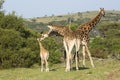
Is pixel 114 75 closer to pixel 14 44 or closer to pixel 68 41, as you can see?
pixel 68 41

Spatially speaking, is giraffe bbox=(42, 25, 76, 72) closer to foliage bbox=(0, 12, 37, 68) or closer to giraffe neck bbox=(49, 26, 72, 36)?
giraffe neck bbox=(49, 26, 72, 36)

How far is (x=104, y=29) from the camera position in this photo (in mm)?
62844

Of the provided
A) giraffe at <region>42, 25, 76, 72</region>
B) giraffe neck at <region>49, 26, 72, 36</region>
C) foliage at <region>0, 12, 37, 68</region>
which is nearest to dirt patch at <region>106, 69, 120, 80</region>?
giraffe at <region>42, 25, 76, 72</region>

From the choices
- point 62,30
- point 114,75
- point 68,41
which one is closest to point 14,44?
point 62,30

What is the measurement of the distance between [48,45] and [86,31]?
13.7 metres

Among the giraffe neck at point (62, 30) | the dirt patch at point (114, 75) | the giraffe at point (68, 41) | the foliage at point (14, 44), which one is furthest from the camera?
the foliage at point (14, 44)

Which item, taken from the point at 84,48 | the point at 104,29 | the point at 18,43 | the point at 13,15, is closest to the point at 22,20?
the point at 13,15

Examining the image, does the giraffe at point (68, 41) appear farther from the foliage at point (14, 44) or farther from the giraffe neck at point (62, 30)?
the foliage at point (14, 44)

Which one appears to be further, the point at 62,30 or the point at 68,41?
the point at 62,30

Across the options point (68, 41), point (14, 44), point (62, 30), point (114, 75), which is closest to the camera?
point (114, 75)

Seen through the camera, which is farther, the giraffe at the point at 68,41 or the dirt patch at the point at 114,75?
the giraffe at the point at 68,41

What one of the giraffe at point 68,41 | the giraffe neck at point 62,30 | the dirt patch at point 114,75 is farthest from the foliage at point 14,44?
the dirt patch at point 114,75

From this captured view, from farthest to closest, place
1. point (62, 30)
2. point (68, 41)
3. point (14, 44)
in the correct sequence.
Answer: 1. point (14, 44)
2. point (62, 30)
3. point (68, 41)

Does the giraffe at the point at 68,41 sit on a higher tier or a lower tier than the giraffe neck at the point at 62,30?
lower
